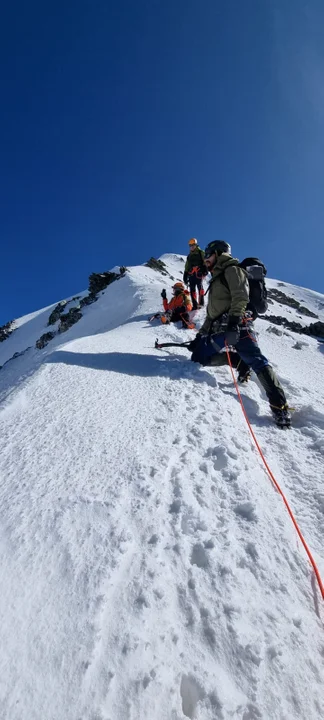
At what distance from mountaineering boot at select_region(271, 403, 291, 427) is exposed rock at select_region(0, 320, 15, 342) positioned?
25722mm

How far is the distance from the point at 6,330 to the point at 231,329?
27779 millimetres

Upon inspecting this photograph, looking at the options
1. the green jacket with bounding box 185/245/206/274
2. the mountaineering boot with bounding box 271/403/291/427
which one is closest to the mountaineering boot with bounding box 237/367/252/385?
the mountaineering boot with bounding box 271/403/291/427

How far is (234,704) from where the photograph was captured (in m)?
1.17

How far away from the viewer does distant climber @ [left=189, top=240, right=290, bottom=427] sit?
3520mm

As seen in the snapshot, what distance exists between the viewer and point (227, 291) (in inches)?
180

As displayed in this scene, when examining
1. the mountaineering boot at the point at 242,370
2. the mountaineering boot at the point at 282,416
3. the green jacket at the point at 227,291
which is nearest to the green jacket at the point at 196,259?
the green jacket at the point at 227,291

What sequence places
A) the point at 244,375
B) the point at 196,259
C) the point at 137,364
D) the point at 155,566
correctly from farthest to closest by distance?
the point at 196,259 < the point at 137,364 < the point at 244,375 < the point at 155,566

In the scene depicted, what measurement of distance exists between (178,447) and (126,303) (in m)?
11.5

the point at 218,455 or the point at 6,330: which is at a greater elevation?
the point at 6,330

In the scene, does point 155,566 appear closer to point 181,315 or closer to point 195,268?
point 181,315

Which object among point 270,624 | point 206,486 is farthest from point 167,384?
point 270,624

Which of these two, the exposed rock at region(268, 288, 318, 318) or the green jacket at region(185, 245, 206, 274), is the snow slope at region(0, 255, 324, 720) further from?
the exposed rock at region(268, 288, 318, 318)

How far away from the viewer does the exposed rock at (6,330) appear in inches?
983

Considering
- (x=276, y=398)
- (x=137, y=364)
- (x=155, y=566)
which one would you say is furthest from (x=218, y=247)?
(x=155, y=566)
